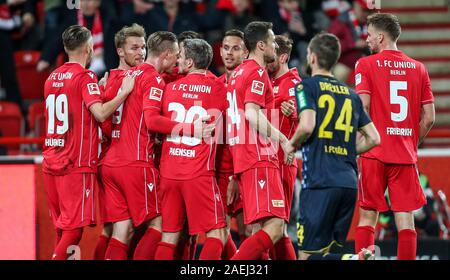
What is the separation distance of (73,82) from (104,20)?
504 centimetres

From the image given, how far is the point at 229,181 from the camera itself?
9.23 metres

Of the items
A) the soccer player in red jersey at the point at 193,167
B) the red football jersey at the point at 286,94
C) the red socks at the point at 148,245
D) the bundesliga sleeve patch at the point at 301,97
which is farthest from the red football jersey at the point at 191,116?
the bundesliga sleeve patch at the point at 301,97

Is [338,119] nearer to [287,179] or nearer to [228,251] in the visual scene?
[287,179]

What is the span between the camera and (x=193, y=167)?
881cm

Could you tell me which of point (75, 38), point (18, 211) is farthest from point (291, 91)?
point (18, 211)

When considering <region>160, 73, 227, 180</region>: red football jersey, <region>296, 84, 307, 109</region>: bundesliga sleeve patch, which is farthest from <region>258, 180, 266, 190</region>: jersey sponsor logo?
<region>296, 84, 307, 109</region>: bundesliga sleeve patch

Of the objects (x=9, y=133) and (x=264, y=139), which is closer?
(x=264, y=139)

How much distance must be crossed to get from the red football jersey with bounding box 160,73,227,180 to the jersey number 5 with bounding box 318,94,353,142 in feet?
4.28

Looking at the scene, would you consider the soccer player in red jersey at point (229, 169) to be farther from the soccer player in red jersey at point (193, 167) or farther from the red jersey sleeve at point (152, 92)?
the red jersey sleeve at point (152, 92)

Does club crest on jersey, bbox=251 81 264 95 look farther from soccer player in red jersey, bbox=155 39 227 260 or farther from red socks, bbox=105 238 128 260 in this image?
red socks, bbox=105 238 128 260

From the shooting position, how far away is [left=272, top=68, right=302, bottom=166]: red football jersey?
9.34 metres

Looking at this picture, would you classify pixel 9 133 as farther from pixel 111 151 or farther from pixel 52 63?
pixel 111 151

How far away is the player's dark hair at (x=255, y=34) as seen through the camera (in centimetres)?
872
